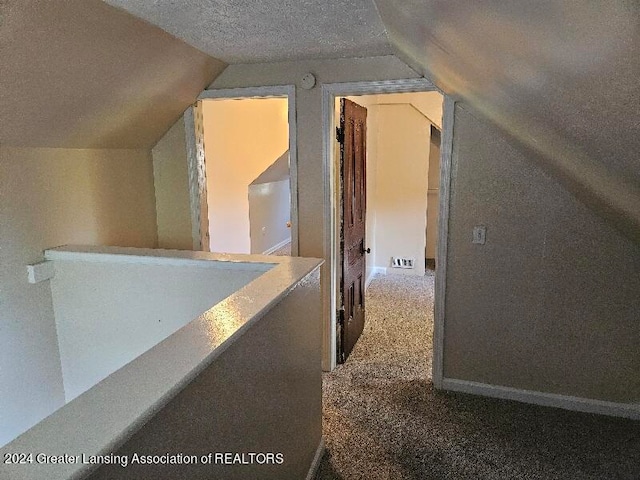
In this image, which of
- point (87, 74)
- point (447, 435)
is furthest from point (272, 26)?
point (447, 435)

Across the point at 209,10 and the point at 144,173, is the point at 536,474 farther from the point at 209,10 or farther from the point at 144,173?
the point at 144,173

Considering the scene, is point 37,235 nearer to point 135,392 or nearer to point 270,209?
point 135,392

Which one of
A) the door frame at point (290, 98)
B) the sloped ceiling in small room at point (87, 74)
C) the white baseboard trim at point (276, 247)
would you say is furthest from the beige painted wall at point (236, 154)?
the sloped ceiling in small room at point (87, 74)

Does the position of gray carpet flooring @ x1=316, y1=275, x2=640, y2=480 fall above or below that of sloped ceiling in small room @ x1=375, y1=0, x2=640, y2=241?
below

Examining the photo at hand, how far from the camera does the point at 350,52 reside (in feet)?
7.57

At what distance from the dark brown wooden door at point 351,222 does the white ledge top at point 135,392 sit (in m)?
1.43

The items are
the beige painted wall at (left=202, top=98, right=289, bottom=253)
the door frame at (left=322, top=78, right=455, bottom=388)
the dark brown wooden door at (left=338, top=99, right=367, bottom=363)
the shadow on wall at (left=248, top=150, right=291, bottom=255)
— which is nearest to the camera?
the door frame at (left=322, top=78, right=455, bottom=388)

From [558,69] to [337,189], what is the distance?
2.03 metres

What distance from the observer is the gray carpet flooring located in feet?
6.40

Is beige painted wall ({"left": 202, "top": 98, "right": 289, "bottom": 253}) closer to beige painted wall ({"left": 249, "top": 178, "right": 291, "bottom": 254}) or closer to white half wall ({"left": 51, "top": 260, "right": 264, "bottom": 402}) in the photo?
beige painted wall ({"left": 249, "top": 178, "right": 291, "bottom": 254})

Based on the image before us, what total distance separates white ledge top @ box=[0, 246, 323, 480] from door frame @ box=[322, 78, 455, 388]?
1193 mm

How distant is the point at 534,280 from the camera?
233 cm

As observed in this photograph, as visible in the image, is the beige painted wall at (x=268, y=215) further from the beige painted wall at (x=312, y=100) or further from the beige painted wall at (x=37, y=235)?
the beige painted wall at (x=37, y=235)

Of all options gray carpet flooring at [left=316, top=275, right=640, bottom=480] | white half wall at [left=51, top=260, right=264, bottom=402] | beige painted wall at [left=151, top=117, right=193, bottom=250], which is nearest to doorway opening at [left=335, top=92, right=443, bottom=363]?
beige painted wall at [left=151, top=117, right=193, bottom=250]
